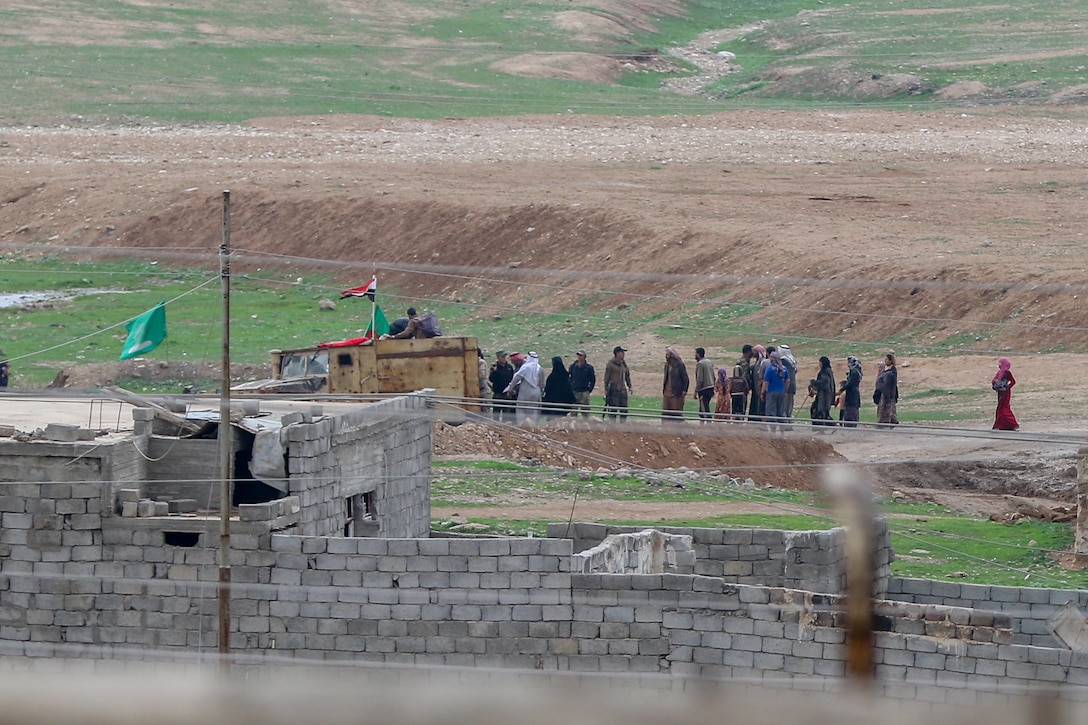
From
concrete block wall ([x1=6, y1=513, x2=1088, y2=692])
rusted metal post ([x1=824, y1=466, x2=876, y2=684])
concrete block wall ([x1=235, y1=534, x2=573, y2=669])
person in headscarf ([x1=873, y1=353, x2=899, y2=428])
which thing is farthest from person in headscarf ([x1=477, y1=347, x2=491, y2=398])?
rusted metal post ([x1=824, y1=466, x2=876, y2=684])

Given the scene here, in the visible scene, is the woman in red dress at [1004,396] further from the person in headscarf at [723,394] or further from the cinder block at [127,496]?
the cinder block at [127,496]

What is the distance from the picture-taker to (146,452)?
53.2 ft

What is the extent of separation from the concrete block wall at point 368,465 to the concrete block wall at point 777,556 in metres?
1.98

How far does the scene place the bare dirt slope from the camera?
30.4 metres

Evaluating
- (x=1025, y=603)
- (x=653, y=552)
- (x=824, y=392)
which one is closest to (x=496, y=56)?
(x=824, y=392)

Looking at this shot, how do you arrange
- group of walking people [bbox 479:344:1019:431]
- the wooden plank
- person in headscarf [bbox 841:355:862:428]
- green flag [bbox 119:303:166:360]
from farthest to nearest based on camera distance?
person in headscarf [bbox 841:355:862:428] < group of walking people [bbox 479:344:1019:431] < green flag [bbox 119:303:166:360] < the wooden plank

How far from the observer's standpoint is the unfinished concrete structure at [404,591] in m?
14.4

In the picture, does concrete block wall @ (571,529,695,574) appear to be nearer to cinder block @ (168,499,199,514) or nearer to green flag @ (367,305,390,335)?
cinder block @ (168,499,199,514)

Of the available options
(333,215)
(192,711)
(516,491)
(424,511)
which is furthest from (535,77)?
(192,711)

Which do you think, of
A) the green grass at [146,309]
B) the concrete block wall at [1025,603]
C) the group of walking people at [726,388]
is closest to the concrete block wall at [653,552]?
the concrete block wall at [1025,603]

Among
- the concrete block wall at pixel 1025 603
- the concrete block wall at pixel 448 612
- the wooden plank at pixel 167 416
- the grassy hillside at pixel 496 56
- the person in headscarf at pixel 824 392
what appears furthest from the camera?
the grassy hillside at pixel 496 56

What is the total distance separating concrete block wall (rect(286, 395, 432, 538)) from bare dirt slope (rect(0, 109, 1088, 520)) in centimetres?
620

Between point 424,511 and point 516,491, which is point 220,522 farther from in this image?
point 516,491

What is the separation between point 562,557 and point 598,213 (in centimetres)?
2357
